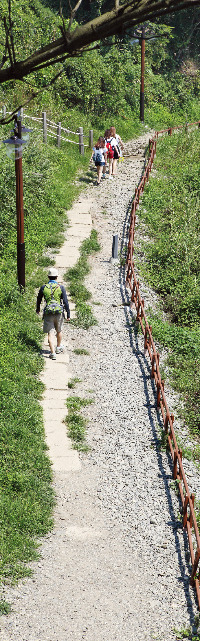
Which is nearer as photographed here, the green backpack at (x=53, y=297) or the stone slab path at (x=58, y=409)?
the stone slab path at (x=58, y=409)

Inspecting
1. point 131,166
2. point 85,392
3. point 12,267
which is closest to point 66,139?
point 131,166

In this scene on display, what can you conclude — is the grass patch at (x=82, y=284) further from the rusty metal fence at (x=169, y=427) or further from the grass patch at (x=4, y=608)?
the grass patch at (x=4, y=608)

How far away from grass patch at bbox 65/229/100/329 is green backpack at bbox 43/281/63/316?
2.19 meters

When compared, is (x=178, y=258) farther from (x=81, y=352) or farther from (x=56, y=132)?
(x=56, y=132)

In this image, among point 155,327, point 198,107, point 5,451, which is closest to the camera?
point 5,451

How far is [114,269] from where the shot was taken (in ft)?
56.0

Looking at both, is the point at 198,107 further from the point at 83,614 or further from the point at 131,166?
the point at 83,614

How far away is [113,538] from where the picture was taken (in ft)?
28.1

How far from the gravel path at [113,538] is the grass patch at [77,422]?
0.40 ft

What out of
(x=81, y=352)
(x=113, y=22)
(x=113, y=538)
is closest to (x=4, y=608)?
(x=113, y=538)

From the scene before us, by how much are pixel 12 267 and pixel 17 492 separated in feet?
22.8

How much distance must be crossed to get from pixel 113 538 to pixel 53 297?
448 centimetres

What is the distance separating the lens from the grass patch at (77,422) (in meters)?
10.3

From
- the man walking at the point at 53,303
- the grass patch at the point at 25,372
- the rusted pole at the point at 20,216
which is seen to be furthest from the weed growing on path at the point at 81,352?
the rusted pole at the point at 20,216
